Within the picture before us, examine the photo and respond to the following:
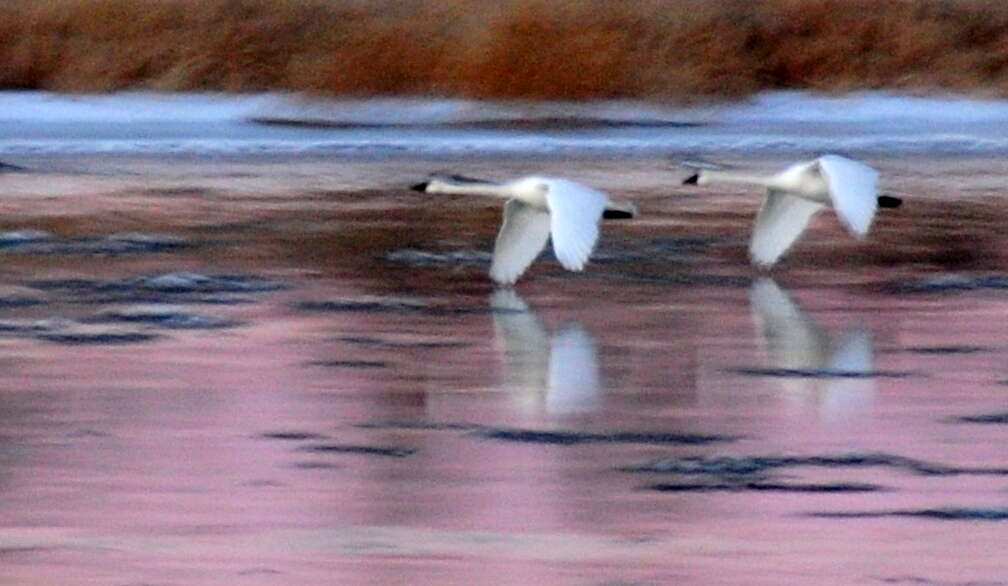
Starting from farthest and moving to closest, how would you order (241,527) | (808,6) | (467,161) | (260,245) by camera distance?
(808,6), (467,161), (260,245), (241,527)

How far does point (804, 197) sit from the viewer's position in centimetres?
1103

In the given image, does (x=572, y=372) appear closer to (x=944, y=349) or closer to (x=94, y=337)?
(x=944, y=349)

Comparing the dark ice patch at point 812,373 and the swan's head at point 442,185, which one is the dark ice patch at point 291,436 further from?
the swan's head at point 442,185

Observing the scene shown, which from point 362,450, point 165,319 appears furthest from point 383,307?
point 362,450

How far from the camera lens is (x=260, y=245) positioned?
1231 cm

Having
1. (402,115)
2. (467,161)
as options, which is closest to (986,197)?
(467,161)

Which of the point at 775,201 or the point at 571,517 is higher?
the point at 775,201

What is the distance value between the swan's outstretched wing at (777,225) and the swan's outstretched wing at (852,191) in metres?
0.64

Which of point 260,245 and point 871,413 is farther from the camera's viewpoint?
point 260,245

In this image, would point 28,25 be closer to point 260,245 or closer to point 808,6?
point 808,6

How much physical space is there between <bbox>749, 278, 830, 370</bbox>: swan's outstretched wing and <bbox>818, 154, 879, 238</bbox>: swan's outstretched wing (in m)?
0.36

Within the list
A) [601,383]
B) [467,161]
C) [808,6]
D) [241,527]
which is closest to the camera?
[241,527]

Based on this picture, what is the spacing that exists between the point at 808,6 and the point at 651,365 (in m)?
15.3

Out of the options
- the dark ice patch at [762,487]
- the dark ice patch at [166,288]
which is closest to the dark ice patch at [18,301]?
the dark ice patch at [166,288]
